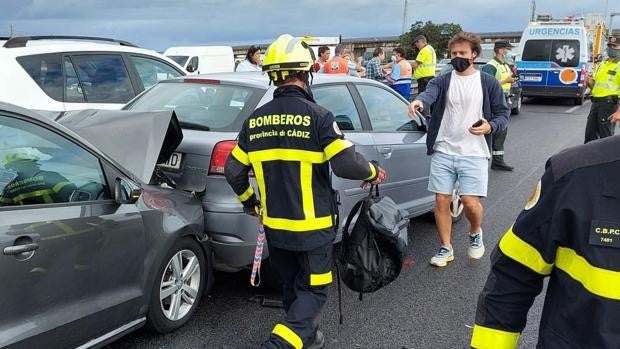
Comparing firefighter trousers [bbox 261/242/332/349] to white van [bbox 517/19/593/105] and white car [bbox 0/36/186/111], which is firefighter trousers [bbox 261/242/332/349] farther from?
white van [bbox 517/19/593/105]

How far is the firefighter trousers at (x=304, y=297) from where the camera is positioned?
2.89 m

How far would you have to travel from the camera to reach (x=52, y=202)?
2.72m

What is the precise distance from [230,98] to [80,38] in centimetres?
376

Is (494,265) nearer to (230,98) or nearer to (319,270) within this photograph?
(319,270)

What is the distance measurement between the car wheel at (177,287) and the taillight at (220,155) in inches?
18.6

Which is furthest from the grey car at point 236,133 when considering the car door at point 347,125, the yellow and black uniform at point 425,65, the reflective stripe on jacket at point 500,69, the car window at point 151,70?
the yellow and black uniform at point 425,65

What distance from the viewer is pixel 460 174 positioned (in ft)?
14.8

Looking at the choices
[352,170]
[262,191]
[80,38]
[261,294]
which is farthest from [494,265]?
[80,38]

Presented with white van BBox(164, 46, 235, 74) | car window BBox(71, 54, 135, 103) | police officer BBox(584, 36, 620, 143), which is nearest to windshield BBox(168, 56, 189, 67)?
white van BBox(164, 46, 235, 74)

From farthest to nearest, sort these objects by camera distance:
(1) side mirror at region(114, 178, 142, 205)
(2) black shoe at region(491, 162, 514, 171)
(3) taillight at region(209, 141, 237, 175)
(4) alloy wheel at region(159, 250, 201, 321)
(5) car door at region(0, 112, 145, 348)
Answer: (2) black shoe at region(491, 162, 514, 171)
(3) taillight at region(209, 141, 237, 175)
(4) alloy wheel at region(159, 250, 201, 321)
(1) side mirror at region(114, 178, 142, 205)
(5) car door at region(0, 112, 145, 348)

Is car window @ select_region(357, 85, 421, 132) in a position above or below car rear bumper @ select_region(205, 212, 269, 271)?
above

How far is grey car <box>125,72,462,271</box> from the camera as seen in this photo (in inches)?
144

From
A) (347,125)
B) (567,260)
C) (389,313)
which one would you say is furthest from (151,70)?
(567,260)

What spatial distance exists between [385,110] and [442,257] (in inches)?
52.9
